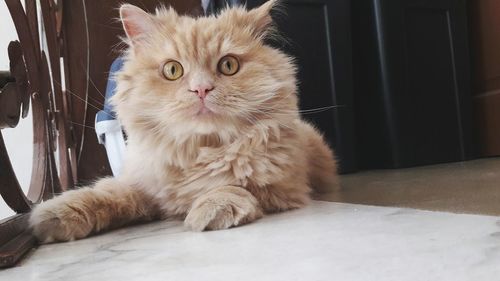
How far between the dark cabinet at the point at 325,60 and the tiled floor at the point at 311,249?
3.13 feet

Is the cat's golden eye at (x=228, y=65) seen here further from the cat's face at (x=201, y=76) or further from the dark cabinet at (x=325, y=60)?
the dark cabinet at (x=325, y=60)

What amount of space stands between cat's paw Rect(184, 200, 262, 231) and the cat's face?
0.20 meters

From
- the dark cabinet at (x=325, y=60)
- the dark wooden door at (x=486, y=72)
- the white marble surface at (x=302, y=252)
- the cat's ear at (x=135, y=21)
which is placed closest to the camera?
the white marble surface at (x=302, y=252)

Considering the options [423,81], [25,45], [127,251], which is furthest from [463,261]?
[423,81]

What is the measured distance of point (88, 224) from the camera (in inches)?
35.8

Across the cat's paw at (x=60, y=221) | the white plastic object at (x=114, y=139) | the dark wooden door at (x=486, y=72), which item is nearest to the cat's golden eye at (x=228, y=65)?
the cat's paw at (x=60, y=221)

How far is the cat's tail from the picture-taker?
1.43 meters

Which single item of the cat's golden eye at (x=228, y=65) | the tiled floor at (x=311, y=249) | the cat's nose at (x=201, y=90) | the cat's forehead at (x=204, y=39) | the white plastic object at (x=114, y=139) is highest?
the cat's forehead at (x=204, y=39)

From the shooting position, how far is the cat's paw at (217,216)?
2.86 feet

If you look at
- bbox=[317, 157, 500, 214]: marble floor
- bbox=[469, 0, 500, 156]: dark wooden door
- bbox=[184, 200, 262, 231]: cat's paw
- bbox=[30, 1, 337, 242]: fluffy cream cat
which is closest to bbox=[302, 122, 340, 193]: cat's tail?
bbox=[317, 157, 500, 214]: marble floor

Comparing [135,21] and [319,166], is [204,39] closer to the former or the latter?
Answer: [135,21]

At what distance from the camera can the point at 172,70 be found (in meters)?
1.06

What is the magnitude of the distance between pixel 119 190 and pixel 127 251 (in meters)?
0.30

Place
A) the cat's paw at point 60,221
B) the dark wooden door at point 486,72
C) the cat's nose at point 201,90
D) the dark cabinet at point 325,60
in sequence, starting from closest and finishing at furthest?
the cat's paw at point 60,221 → the cat's nose at point 201,90 → the dark cabinet at point 325,60 → the dark wooden door at point 486,72
